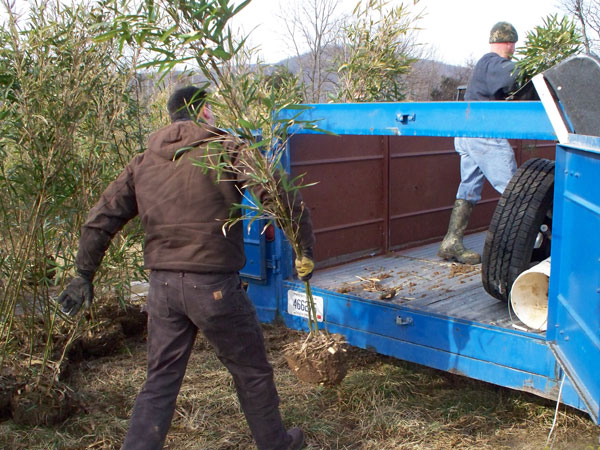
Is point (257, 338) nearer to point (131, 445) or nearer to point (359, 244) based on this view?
point (131, 445)

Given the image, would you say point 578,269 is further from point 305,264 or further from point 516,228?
point 305,264

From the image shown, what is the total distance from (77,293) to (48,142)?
883mm

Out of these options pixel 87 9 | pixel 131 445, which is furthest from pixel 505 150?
pixel 131 445

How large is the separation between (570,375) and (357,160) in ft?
9.50

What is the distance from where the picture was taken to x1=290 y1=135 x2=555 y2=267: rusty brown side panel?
5004mm

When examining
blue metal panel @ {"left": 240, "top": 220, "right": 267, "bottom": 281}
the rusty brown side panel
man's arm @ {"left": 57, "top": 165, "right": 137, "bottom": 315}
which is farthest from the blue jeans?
man's arm @ {"left": 57, "top": 165, "right": 137, "bottom": 315}

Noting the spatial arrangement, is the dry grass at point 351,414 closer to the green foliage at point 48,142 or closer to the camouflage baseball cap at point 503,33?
the green foliage at point 48,142

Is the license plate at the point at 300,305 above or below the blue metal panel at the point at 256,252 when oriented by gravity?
below

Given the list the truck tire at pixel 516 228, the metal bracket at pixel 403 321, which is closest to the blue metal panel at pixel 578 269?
the truck tire at pixel 516 228

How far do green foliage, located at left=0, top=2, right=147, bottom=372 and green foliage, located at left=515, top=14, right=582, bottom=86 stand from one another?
263cm

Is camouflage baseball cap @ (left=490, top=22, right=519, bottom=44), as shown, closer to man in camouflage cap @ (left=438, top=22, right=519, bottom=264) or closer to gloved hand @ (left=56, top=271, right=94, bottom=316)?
man in camouflage cap @ (left=438, top=22, right=519, bottom=264)

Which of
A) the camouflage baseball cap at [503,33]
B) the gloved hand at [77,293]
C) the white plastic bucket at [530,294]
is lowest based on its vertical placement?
the white plastic bucket at [530,294]

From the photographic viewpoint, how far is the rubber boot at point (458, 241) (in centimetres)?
545

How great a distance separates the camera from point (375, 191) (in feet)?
18.4
